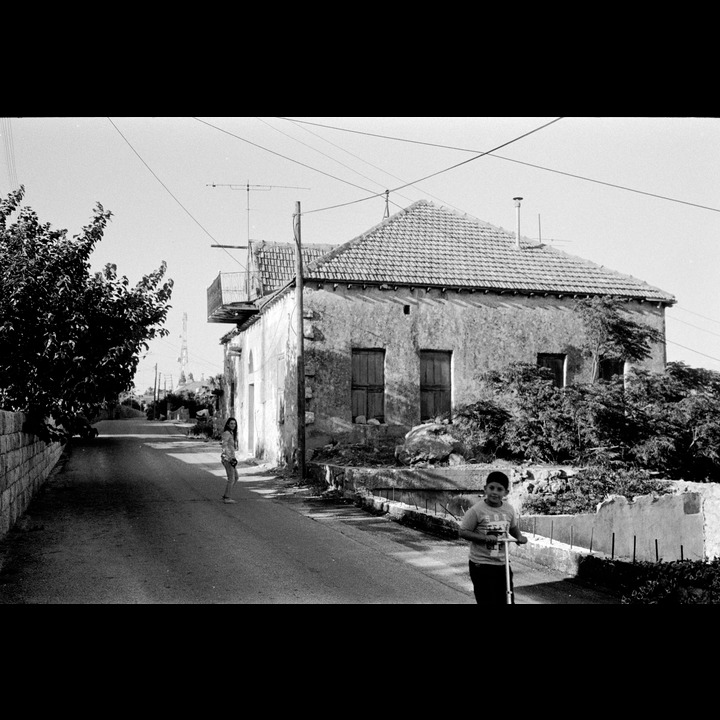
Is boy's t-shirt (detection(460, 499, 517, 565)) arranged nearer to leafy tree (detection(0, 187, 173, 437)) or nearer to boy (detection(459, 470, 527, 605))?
boy (detection(459, 470, 527, 605))

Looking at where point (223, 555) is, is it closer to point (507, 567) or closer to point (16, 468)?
point (16, 468)

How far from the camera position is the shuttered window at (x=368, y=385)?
18375 millimetres

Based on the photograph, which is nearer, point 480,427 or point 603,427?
point 603,427

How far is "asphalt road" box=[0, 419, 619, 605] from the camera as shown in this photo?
714cm

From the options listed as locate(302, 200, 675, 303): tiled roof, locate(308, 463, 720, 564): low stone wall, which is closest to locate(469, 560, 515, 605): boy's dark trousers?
locate(308, 463, 720, 564): low stone wall

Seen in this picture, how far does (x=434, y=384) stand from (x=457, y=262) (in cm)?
330

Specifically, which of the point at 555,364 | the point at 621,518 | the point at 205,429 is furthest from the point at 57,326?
the point at 205,429

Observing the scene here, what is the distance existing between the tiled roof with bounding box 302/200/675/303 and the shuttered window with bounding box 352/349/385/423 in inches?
73.6

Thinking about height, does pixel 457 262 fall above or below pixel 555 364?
above

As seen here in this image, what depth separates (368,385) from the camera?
1847cm
